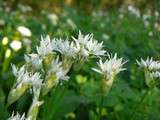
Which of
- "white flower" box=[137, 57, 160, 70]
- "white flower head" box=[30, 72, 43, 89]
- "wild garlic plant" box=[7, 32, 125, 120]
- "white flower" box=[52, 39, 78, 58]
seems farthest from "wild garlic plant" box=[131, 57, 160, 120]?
"white flower head" box=[30, 72, 43, 89]

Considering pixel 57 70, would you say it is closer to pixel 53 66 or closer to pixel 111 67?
pixel 53 66

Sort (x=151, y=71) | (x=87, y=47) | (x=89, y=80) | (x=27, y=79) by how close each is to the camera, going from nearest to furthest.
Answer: (x=27, y=79), (x=87, y=47), (x=151, y=71), (x=89, y=80)

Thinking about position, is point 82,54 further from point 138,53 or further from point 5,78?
point 138,53

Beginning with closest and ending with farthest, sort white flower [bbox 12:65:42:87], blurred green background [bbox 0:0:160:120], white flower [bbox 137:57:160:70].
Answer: white flower [bbox 12:65:42:87], white flower [bbox 137:57:160:70], blurred green background [bbox 0:0:160:120]

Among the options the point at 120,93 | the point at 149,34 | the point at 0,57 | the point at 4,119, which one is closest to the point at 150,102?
the point at 120,93

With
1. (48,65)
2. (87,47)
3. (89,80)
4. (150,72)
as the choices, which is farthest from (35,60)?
(89,80)

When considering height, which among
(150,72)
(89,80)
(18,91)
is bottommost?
(18,91)

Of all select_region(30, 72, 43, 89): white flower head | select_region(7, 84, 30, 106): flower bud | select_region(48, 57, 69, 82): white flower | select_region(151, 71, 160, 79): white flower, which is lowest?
select_region(7, 84, 30, 106): flower bud

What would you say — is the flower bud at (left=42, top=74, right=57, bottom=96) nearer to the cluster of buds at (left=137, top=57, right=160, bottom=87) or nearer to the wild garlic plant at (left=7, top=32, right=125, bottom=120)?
the wild garlic plant at (left=7, top=32, right=125, bottom=120)

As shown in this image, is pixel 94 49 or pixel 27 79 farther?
pixel 94 49
